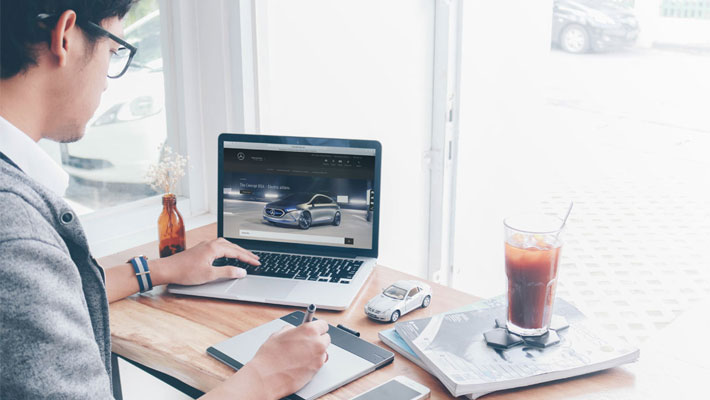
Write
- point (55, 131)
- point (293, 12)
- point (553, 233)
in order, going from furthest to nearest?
1. point (293, 12)
2. point (553, 233)
3. point (55, 131)

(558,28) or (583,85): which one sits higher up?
(558,28)

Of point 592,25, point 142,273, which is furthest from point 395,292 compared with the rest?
point 592,25

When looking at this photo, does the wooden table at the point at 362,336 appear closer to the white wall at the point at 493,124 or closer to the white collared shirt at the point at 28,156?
the white collared shirt at the point at 28,156

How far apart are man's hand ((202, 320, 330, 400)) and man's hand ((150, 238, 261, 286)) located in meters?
0.35

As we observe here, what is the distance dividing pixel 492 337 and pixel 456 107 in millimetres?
1557

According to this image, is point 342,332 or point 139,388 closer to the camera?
point 342,332

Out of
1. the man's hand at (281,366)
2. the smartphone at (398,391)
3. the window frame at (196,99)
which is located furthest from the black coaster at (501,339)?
the window frame at (196,99)

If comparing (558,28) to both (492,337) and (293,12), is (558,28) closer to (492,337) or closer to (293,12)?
(293,12)

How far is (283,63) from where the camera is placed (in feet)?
6.19

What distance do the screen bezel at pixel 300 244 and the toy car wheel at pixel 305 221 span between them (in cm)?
4

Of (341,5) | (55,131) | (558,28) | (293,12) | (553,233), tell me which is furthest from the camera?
(558,28)

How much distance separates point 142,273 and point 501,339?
696mm

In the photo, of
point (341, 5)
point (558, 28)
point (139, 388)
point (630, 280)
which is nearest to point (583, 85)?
point (558, 28)

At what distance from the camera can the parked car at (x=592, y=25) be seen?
4.74 metres
